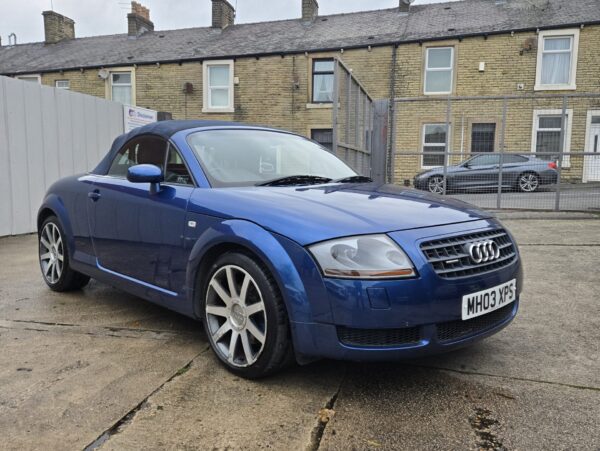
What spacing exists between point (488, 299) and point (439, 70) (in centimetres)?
1747

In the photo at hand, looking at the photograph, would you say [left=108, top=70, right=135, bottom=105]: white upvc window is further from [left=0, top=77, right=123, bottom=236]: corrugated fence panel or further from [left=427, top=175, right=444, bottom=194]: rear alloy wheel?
[left=427, top=175, right=444, bottom=194]: rear alloy wheel

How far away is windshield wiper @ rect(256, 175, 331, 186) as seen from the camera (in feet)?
10.4

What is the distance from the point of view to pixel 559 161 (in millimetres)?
9977

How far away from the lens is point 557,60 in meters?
17.3

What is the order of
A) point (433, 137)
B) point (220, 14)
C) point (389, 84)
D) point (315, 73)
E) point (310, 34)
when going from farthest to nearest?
point (220, 14) → point (310, 34) → point (315, 73) → point (389, 84) → point (433, 137)

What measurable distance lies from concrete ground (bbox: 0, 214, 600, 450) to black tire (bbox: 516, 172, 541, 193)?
261 inches

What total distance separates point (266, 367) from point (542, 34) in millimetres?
18411

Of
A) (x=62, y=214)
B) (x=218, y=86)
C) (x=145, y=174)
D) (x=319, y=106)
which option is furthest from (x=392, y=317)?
(x=218, y=86)

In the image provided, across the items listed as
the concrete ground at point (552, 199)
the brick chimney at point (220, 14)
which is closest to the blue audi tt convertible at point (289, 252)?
the concrete ground at point (552, 199)

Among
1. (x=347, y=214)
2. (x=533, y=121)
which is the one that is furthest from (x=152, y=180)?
(x=533, y=121)

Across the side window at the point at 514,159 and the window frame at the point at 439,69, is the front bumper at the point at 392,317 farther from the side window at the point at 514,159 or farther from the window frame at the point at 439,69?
the window frame at the point at 439,69

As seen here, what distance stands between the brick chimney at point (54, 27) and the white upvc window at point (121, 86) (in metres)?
6.76

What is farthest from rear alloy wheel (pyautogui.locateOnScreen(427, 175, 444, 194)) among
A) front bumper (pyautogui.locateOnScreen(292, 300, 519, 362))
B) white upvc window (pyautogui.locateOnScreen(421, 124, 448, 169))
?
front bumper (pyautogui.locateOnScreen(292, 300, 519, 362))

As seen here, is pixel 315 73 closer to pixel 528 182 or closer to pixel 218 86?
pixel 218 86
